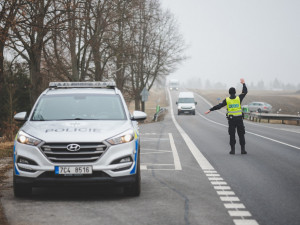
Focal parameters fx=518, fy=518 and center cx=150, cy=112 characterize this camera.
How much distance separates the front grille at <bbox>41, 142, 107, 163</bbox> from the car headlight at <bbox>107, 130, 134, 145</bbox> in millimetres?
159

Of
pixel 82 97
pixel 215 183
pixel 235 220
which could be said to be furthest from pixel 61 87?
pixel 235 220

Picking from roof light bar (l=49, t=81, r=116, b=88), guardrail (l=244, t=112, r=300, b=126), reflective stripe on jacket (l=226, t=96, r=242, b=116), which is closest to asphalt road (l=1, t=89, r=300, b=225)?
roof light bar (l=49, t=81, r=116, b=88)

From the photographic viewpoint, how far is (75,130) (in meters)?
7.59

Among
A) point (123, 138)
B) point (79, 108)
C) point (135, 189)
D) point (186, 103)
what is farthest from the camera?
point (186, 103)

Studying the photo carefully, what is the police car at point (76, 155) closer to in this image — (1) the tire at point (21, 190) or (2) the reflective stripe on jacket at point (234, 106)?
(1) the tire at point (21, 190)

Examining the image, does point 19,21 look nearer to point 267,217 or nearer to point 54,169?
point 54,169

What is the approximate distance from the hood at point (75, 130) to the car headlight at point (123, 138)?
0.06m

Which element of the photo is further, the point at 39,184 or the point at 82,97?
the point at 82,97

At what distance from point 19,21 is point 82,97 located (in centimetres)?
577

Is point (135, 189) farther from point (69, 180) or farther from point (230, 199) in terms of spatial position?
point (230, 199)

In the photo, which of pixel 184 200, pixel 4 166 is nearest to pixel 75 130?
pixel 184 200

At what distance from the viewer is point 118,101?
913cm

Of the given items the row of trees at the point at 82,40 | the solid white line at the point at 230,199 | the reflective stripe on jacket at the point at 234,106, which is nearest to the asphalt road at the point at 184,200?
the solid white line at the point at 230,199

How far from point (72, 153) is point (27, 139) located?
2.39ft
